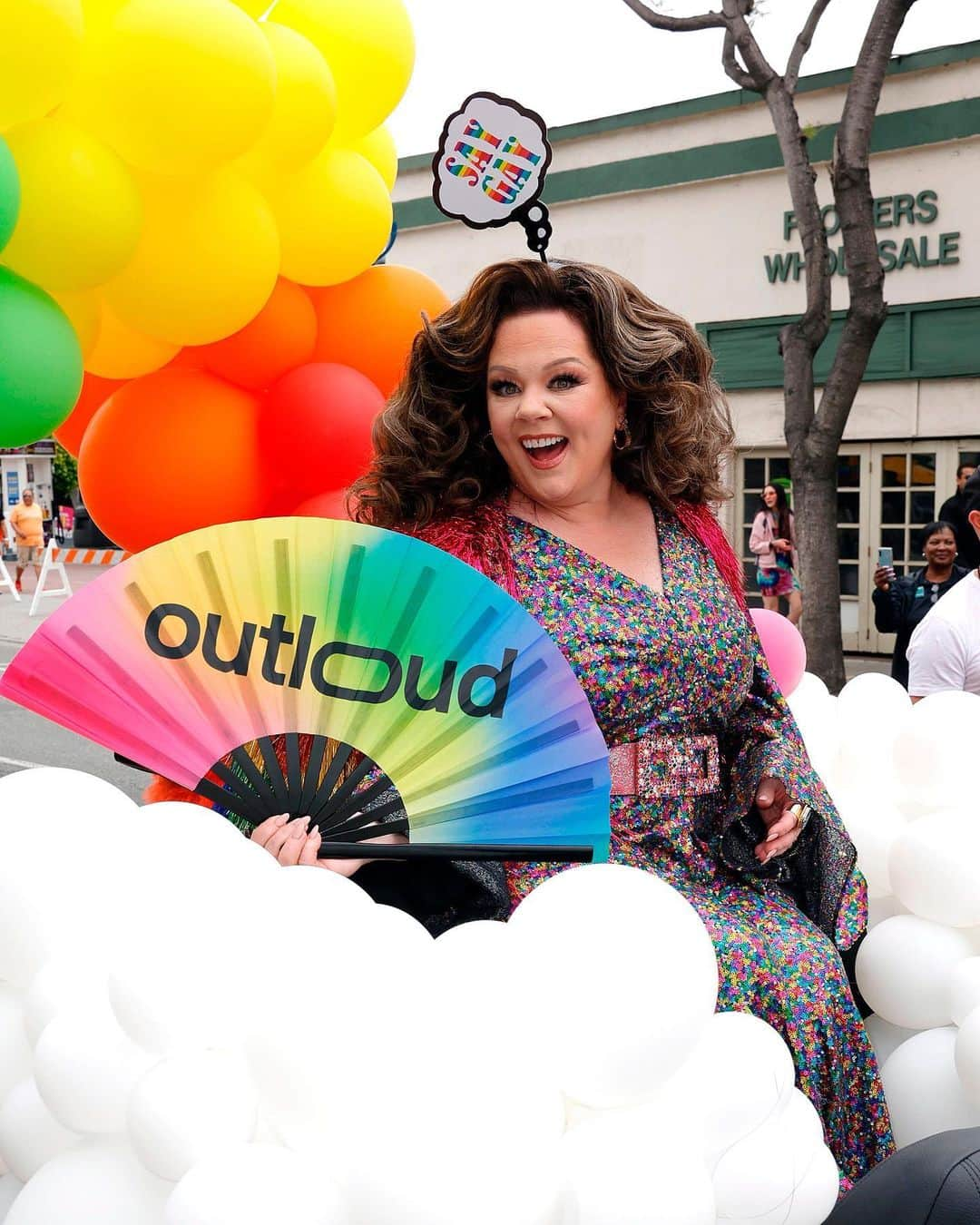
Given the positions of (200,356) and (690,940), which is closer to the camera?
(690,940)

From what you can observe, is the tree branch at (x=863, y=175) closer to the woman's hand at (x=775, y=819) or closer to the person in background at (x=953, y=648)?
the person in background at (x=953, y=648)

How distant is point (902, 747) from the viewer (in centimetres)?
229

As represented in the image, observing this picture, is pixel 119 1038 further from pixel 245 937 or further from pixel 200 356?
pixel 200 356

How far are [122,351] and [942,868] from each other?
195cm

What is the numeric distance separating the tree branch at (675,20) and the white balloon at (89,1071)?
764cm

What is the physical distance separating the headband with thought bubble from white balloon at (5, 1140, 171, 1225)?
1.52 m


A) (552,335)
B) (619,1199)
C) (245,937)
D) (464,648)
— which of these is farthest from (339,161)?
(619,1199)

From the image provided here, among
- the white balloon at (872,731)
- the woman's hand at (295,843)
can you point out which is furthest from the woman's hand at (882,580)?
the woman's hand at (295,843)

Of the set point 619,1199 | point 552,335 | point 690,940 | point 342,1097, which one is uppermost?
point 552,335

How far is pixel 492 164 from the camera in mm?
2193

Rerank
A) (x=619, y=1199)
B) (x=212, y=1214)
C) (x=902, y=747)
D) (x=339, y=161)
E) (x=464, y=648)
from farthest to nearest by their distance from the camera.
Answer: (x=339, y=161), (x=902, y=747), (x=464, y=648), (x=619, y=1199), (x=212, y=1214)

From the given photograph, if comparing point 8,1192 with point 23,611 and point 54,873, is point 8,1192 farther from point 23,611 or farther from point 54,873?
point 23,611

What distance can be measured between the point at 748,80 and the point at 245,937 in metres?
7.70

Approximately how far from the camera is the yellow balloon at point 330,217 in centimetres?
284
